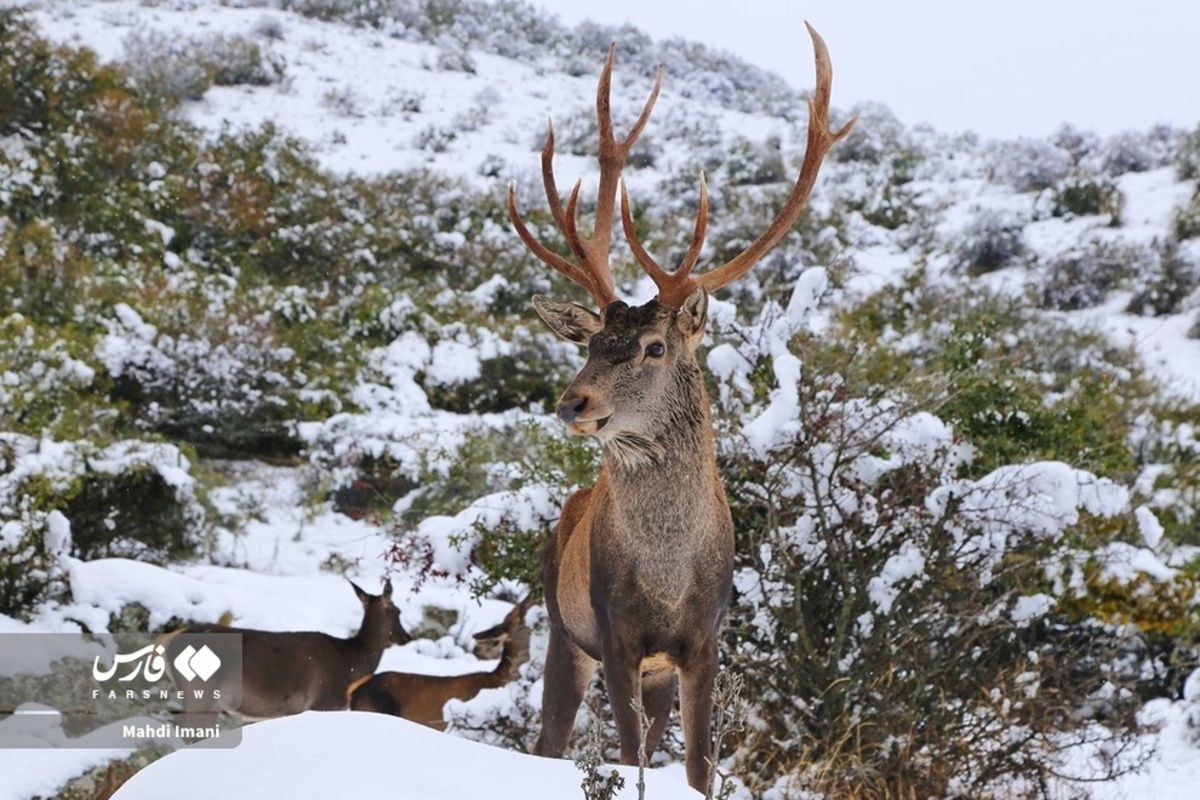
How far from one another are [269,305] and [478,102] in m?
12.7

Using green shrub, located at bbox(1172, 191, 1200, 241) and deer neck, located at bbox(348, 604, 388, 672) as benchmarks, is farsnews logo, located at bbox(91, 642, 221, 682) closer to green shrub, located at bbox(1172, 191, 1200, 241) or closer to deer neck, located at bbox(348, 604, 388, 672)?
deer neck, located at bbox(348, 604, 388, 672)

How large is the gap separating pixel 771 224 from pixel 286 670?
2.95m

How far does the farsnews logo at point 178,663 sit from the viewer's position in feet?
15.0

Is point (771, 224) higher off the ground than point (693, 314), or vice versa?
point (771, 224)

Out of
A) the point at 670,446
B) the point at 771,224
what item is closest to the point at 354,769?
the point at 670,446

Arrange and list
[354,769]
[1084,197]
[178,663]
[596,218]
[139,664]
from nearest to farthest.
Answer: [354,769]
[596,218]
[178,663]
[139,664]
[1084,197]

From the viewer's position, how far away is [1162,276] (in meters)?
13.6

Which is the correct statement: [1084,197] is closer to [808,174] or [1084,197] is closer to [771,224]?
[808,174]

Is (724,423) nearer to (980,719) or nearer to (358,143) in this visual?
(980,719)

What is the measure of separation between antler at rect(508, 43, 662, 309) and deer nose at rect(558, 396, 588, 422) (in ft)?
2.19

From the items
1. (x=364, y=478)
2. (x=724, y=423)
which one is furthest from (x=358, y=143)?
(x=724, y=423)

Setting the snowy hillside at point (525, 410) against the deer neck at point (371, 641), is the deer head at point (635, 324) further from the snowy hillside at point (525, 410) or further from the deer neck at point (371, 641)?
the deer neck at point (371, 641)

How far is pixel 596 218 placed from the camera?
361 cm

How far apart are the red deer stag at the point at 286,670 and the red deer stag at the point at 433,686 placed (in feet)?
0.50
